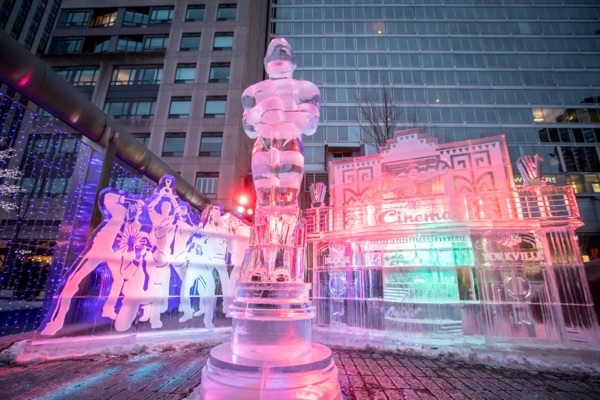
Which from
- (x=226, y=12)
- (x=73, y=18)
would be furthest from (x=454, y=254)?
(x=73, y=18)

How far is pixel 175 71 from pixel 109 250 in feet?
82.4

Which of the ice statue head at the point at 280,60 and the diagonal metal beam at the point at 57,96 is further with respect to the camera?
the diagonal metal beam at the point at 57,96

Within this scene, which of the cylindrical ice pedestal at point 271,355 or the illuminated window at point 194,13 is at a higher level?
the illuminated window at point 194,13

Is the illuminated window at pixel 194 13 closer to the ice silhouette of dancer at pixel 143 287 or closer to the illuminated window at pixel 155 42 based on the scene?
the illuminated window at pixel 155 42

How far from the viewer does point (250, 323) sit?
3006 mm

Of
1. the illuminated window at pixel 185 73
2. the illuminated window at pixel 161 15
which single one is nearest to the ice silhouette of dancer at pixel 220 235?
the illuminated window at pixel 185 73

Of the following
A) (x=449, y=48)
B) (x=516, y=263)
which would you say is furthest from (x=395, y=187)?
(x=449, y=48)

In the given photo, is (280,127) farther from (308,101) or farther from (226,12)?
(226,12)

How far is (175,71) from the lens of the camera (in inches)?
1019

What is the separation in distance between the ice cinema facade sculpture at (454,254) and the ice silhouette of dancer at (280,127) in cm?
509

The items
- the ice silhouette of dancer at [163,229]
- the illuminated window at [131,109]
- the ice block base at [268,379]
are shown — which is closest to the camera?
the ice block base at [268,379]

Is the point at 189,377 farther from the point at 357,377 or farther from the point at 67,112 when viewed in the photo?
the point at 67,112

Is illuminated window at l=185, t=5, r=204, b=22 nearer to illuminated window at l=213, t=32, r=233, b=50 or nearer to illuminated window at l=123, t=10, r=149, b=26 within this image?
illuminated window at l=213, t=32, r=233, b=50

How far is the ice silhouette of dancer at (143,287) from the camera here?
238 inches
